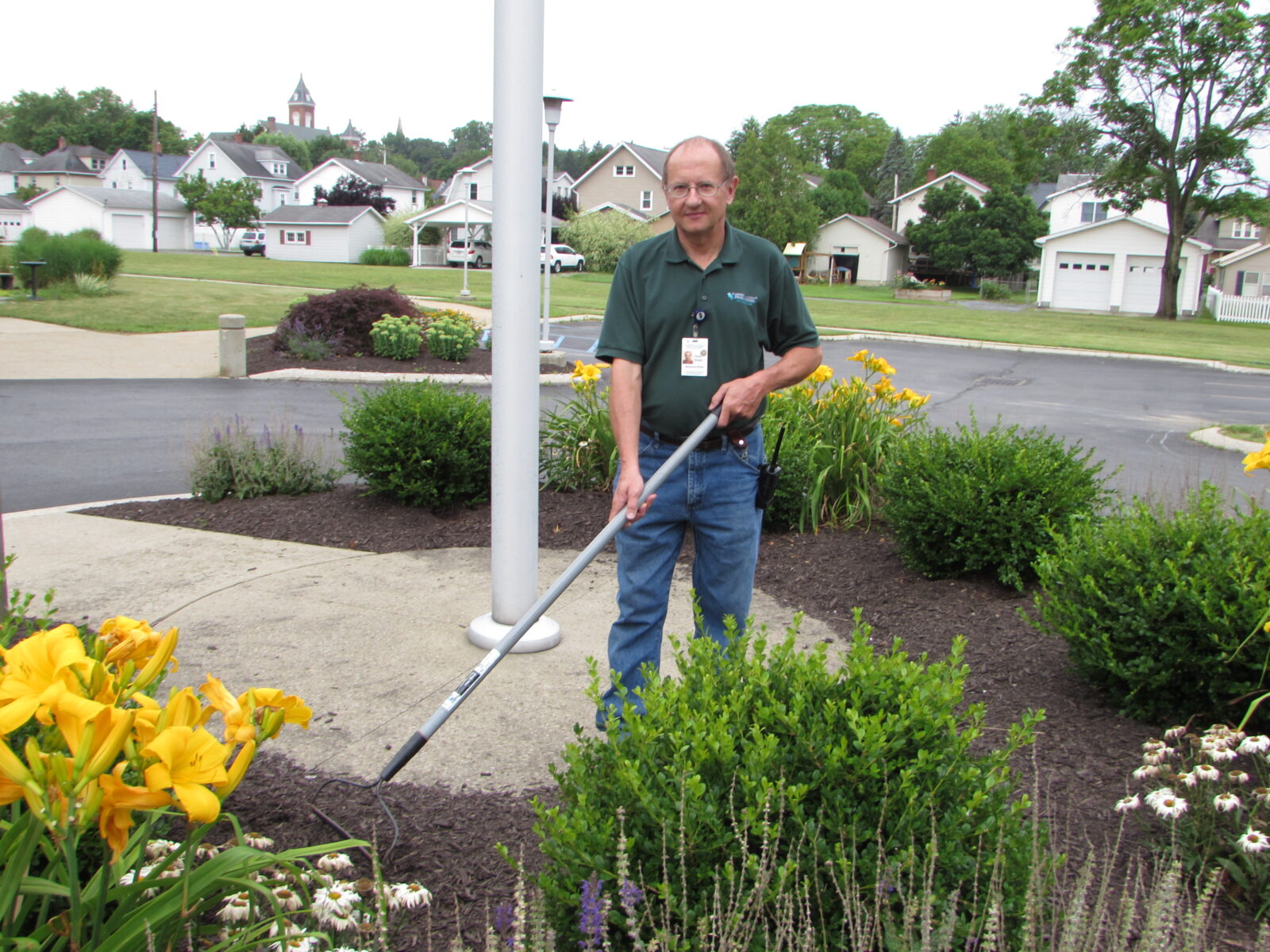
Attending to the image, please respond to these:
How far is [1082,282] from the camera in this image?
164 feet

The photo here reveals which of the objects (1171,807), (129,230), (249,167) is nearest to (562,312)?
(1171,807)

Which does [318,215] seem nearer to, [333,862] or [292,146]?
[292,146]

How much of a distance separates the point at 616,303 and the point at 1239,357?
25.7 m

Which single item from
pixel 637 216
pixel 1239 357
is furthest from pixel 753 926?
pixel 637 216

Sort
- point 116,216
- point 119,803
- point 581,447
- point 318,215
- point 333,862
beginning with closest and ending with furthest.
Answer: point 119,803 < point 333,862 < point 581,447 < point 318,215 < point 116,216

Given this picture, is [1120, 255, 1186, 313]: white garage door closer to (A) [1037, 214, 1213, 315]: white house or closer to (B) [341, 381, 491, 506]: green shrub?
(A) [1037, 214, 1213, 315]: white house

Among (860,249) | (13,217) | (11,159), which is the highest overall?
(11,159)

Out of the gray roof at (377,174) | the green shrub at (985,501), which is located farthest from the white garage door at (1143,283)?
the gray roof at (377,174)

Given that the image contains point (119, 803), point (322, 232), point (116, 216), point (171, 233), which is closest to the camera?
A: point (119, 803)

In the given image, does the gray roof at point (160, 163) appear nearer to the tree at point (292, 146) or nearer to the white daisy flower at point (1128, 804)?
the tree at point (292, 146)

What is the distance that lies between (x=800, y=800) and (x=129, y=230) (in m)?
86.9

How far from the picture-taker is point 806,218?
60.5 metres

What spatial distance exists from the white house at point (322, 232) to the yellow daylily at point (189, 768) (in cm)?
6807

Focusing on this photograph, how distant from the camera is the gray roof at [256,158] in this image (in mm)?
89750
